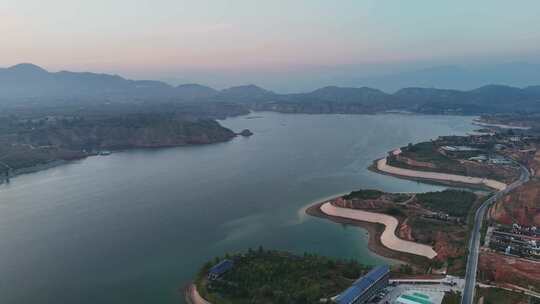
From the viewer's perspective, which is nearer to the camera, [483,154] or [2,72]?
[483,154]

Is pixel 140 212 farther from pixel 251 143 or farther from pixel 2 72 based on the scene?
pixel 2 72

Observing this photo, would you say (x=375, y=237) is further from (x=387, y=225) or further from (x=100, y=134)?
(x=100, y=134)

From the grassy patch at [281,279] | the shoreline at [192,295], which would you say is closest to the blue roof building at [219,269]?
the grassy patch at [281,279]

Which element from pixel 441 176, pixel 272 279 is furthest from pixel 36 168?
pixel 441 176

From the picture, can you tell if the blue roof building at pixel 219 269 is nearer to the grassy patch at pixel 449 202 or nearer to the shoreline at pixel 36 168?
the grassy patch at pixel 449 202

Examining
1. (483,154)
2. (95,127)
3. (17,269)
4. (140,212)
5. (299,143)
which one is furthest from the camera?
(95,127)

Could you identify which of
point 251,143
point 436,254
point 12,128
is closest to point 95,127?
point 12,128
